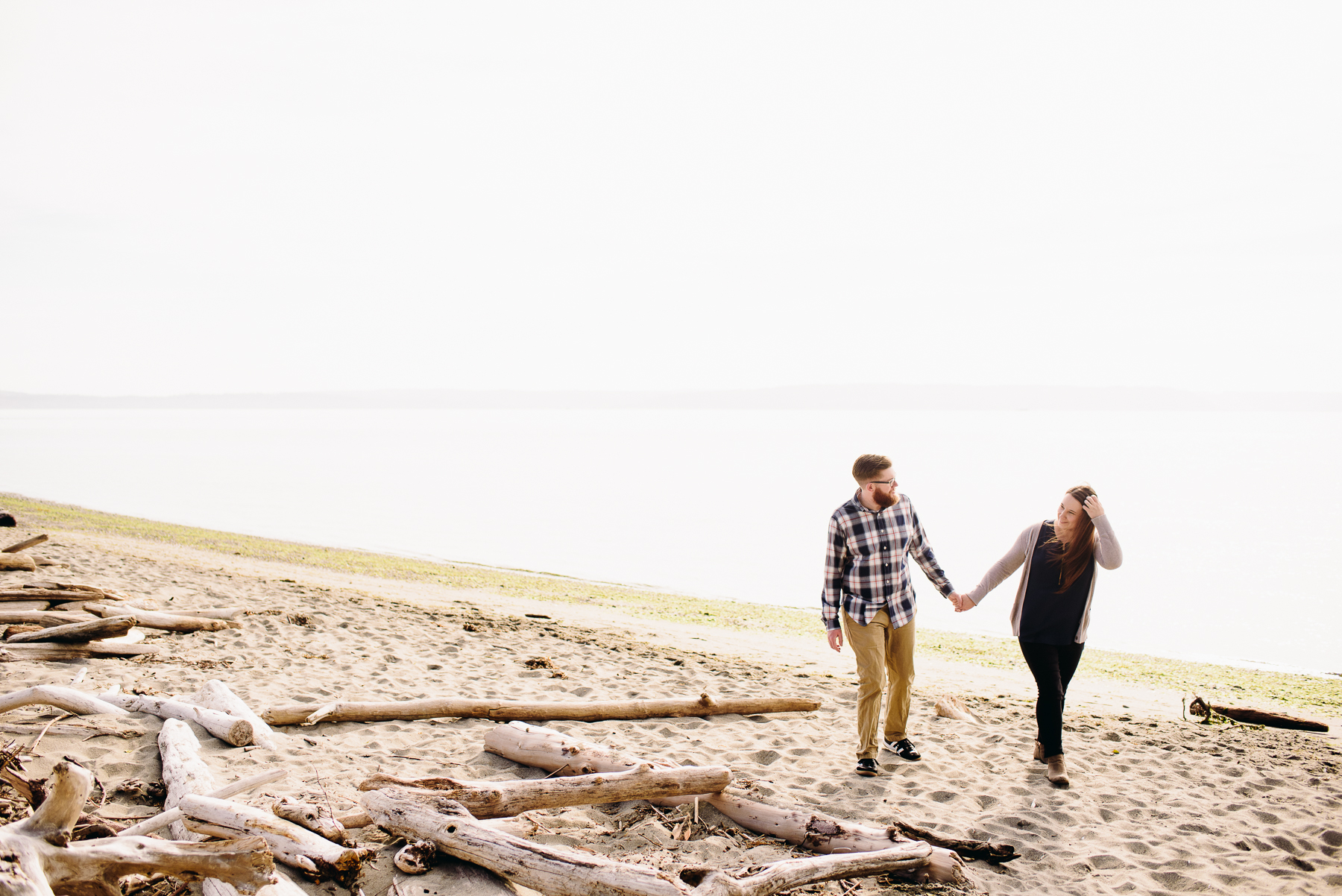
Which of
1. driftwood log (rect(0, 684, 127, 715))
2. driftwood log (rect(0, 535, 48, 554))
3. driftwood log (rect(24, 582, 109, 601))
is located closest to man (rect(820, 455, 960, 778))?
driftwood log (rect(0, 684, 127, 715))

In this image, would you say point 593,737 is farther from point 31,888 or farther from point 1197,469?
point 1197,469

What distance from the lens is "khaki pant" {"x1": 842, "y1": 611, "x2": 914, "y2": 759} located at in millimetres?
5793

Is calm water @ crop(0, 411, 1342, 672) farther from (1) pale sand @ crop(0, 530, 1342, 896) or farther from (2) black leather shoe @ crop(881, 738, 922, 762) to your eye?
(2) black leather shoe @ crop(881, 738, 922, 762)

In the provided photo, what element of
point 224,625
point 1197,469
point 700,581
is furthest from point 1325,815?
point 1197,469

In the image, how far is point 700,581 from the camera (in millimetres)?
23859

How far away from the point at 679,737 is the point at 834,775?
1319 mm

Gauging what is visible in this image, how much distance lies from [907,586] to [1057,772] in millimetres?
1698

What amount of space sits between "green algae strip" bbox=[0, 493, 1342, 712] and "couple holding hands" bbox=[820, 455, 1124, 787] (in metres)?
5.24

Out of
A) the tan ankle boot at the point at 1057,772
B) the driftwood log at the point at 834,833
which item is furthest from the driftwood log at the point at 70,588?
the tan ankle boot at the point at 1057,772

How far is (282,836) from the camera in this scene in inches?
149

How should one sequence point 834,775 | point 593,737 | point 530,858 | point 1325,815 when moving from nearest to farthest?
point 530,858 → point 1325,815 → point 834,775 → point 593,737

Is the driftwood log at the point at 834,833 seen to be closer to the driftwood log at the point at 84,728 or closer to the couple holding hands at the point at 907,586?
the couple holding hands at the point at 907,586

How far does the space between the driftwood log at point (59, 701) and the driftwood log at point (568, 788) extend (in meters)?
2.75

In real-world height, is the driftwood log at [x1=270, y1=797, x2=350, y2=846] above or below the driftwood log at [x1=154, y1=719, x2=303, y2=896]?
above
